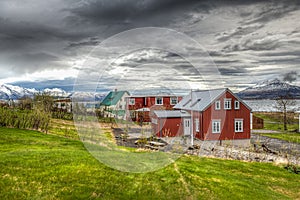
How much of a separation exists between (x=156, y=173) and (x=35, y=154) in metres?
4.36

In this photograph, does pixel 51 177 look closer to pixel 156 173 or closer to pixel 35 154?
pixel 35 154

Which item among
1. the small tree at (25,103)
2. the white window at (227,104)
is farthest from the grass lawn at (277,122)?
the small tree at (25,103)

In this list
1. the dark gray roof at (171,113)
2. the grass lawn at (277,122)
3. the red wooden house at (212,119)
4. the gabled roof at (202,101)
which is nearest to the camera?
the dark gray roof at (171,113)

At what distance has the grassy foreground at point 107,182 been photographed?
652 cm

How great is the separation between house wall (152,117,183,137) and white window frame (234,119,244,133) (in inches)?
208

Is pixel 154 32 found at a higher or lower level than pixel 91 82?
higher

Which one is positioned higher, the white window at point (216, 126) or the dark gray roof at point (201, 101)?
the dark gray roof at point (201, 101)

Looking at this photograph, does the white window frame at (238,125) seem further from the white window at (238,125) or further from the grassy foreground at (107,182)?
the grassy foreground at (107,182)

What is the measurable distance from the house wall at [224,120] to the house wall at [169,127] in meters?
1.52

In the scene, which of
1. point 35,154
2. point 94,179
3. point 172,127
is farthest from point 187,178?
point 172,127

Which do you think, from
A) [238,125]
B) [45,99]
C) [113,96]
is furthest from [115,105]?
[45,99]

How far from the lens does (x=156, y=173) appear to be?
27.5 feet

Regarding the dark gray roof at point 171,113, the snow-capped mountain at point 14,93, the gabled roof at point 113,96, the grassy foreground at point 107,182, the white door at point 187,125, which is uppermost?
the snow-capped mountain at point 14,93

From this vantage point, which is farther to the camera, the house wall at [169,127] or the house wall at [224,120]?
the house wall at [224,120]
